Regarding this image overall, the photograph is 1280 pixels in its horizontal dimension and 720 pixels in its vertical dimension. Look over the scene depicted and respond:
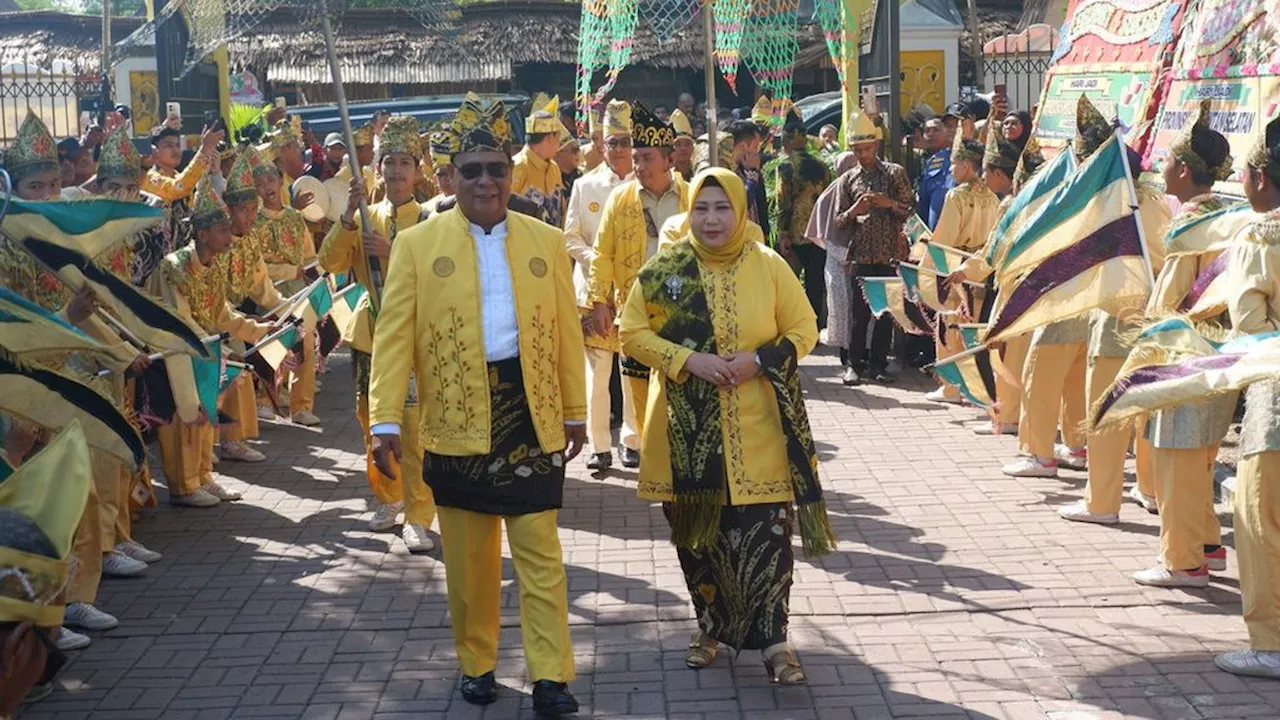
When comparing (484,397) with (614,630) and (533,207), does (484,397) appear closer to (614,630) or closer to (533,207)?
(614,630)

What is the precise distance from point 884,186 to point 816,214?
2.61ft

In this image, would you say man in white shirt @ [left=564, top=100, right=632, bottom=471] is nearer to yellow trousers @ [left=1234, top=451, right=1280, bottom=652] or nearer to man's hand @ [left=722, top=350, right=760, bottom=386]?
man's hand @ [left=722, top=350, right=760, bottom=386]

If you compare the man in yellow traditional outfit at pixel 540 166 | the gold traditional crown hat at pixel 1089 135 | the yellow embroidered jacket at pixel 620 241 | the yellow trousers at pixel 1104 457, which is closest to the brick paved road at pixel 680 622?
the yellow trousers at pixel 1104 457

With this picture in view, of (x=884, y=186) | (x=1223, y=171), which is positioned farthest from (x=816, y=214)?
(x=1223, y=171)

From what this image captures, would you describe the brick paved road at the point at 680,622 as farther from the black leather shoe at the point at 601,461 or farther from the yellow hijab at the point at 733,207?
the yellow hijab at the point at 733,207

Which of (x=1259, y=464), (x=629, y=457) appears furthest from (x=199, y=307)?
(x=1259, y=464)

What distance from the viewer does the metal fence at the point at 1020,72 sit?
803 inches

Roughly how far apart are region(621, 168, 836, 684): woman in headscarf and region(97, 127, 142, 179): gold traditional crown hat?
4218 mm

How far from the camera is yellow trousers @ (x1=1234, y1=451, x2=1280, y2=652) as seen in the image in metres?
5.71

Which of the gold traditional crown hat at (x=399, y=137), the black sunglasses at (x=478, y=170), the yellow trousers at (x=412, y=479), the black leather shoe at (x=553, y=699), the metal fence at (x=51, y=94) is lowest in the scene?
the black leather shoe at (x=553, y=699)

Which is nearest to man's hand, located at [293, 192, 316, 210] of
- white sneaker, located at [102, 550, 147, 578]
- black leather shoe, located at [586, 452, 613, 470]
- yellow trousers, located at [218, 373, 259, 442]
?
yellow trousers, located at [218, 373, 259, 442]

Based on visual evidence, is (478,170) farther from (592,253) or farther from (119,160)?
(119,160)

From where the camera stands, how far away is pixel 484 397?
18.2 ft

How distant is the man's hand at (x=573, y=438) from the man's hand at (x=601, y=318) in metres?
2.58
